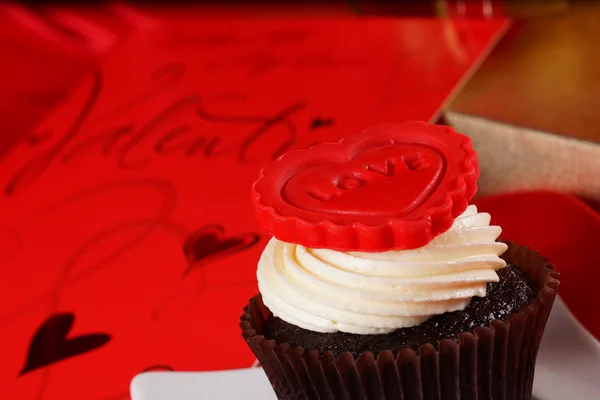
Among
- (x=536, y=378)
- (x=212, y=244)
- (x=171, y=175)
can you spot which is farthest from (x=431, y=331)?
(x=171, y=175)

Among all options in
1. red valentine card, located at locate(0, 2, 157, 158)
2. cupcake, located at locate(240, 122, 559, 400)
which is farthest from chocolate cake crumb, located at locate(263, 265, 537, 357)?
red valentine card, located at locate(0, 2, 157, 158)

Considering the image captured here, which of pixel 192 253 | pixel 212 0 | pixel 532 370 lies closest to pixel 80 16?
pixel 212 0

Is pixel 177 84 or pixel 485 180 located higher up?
pixel 177 84

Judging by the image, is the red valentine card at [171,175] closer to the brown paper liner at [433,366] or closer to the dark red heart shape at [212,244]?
the dark red heart shape at [212,244]

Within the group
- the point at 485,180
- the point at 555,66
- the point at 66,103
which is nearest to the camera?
the point at 485,180

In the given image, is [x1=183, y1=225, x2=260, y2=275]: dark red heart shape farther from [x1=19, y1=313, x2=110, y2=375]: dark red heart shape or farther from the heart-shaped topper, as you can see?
the heart-shaped topper

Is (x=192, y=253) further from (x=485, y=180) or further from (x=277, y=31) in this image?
(x=277, y=31)

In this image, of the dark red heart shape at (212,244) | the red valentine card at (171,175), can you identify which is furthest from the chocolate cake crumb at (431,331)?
the dark red heart shape at (212,244)
